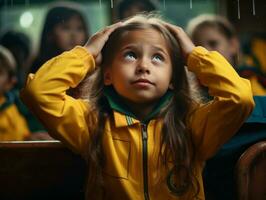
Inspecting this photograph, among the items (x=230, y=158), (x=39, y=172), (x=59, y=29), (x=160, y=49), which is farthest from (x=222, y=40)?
(x=39, y=172)

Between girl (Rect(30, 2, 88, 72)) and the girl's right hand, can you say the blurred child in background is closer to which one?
girl (Rect(30, 2, 88, 72))

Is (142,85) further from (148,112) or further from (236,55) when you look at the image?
(236,55)

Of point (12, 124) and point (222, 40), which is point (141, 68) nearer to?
point (222, 40)

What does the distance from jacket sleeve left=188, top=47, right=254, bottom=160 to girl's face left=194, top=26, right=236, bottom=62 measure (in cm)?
7

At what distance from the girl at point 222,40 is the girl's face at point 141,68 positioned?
10cm

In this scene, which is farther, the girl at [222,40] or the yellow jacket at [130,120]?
the girl at [222,40]

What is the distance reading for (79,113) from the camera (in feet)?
2.65

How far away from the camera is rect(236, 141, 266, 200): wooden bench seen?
2.68 feet

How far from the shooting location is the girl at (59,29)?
92 cm

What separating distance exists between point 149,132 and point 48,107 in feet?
0.66

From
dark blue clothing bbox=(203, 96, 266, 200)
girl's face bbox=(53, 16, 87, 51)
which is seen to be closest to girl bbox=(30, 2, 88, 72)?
girl's face bbox=(53, 16, 87, 51)

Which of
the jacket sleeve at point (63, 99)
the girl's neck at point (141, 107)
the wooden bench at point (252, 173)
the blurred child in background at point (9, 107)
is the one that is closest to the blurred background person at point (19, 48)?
the blurred child in background at point (9, 107)

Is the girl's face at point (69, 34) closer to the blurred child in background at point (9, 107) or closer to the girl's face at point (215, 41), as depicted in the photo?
the blurred child in background at point (9, 107)

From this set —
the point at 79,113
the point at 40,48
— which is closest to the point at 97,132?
the point at 79,113
